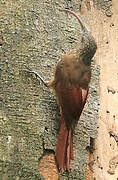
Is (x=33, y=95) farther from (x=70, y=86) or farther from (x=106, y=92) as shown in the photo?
(x=106, y=92)

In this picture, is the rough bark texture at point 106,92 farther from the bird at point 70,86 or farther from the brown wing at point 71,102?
the brown wing at point 71,102

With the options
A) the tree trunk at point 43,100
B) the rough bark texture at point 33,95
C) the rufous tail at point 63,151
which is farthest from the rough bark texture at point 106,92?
the rufous tail at point 63,151

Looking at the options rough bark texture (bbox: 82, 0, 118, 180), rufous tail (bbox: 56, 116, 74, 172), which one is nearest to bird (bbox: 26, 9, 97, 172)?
rufous tail (bbox: 56, 116, 74, 172)

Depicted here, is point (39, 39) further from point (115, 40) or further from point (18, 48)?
point (115, 40)

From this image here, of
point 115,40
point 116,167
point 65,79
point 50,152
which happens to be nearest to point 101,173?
point 116,167

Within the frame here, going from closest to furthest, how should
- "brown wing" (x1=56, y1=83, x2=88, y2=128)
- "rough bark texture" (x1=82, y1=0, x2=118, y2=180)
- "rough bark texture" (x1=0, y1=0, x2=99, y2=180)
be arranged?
1. "rough bark texture" (x1=0, y1=0, x2=99, y2=180)
2. "brown wing" (x1=56, y1=83, x2=88, y2=128)
3. "rough bark texture" (x1=82, y1=0, x2=118, y2=180)

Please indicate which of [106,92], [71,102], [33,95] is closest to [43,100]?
[33,95]

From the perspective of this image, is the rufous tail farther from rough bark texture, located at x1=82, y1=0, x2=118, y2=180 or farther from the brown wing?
rough bark texture, located at x1=82, y1=0, x2=118, y2=180
